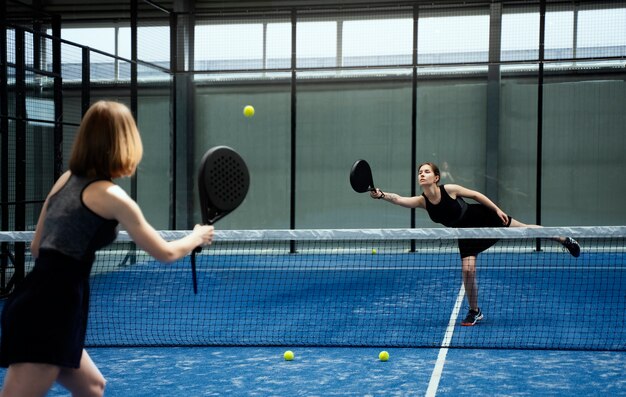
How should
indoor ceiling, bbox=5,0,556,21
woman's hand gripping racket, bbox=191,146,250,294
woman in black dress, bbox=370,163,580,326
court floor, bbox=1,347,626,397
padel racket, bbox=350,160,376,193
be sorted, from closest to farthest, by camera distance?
1. woman's hand gripping racket, bbox=191,146,250,294
2. court floor, bbox=1,347,626,397
3. padel racket, bbox=350,160,376,193
4. woman in black dress, bbox=370,163,580,326
5. indoor ceiling, bbox=5,0,556,21

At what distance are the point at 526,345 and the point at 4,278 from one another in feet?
18.4

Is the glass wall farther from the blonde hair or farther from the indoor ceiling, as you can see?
the blonde hair

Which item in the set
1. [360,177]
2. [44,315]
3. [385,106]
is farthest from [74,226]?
[385,106]

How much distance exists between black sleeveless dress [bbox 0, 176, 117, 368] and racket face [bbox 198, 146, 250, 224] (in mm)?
361

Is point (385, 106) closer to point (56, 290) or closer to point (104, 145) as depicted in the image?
point (104, 145)

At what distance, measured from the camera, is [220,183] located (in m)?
2.78

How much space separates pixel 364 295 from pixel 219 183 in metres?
5.91

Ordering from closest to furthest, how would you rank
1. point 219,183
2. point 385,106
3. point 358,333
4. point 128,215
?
point 128,215
point 219,183
point 358,333
point 385,106

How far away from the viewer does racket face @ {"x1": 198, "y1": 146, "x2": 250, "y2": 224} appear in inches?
107

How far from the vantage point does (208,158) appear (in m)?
2.73

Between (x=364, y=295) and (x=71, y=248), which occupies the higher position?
(x=71, y=248)

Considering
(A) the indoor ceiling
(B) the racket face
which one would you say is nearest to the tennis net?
(B) the racket face

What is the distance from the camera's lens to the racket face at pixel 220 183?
2727mm

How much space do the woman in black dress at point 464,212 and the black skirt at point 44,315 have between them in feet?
14.5
